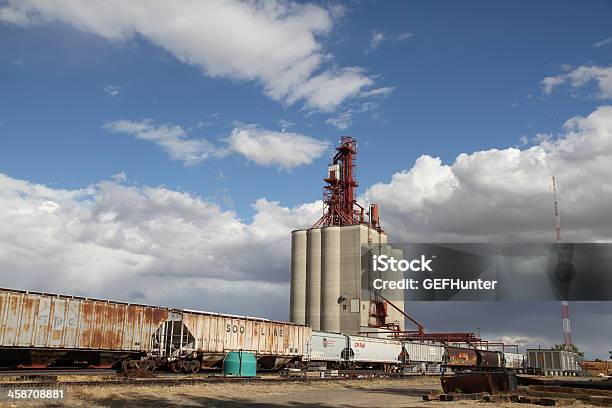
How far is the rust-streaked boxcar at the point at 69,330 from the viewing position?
25.4 meters

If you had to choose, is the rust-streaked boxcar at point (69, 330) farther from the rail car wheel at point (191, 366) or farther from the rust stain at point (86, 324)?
the rail car wheel at point (191, 366)

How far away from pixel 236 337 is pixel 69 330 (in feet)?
39.9

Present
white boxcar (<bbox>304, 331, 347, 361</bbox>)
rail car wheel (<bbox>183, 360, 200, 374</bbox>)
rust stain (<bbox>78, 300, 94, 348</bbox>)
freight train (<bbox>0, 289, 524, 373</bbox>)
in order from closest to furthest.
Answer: freight train (<bbox>0, 289, 524, 373</bbox>) → rust stain (<bbox>78, 300, 94, 348</bbox>) → rail car wheel (<bbox>183, 360, 200, 374</bbox>) → white boxcar (<bbox>304, 331, 347, 361</bbox>)

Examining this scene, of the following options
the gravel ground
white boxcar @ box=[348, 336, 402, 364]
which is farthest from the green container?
white boxcar @ box=[348, 336, 402, 364]

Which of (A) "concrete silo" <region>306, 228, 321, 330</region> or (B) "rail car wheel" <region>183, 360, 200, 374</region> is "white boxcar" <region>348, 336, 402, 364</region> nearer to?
(B) "rail car wheel" <region>183, 360, 200, 374</region>

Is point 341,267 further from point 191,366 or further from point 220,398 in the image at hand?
point 220,398

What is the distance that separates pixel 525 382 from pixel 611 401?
27.7 ft

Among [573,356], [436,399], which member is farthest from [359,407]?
[573,356]

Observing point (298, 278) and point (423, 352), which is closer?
point (423, 352)

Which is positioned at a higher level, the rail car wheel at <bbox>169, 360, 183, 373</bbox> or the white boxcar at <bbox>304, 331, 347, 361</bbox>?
the white boxcar at <bbox>304, 331, 347, 361</bbox>

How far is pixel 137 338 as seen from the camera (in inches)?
1202

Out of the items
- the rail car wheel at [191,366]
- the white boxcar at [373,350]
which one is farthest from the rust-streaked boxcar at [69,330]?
the white boxcar at [373,350]

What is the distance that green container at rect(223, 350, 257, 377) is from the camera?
3145cm

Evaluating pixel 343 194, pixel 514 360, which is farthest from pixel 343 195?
pixel 514 360
